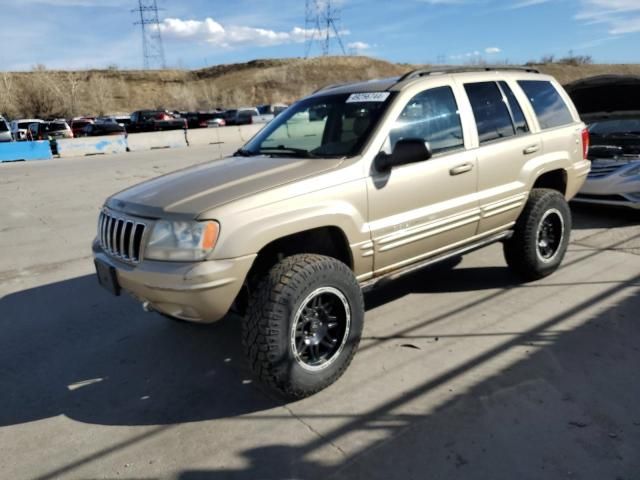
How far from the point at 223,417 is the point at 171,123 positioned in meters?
31.5

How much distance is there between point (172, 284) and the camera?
2953mm

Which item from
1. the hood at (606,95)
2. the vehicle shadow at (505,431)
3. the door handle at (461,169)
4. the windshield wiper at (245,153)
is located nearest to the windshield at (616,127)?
the hood at (606,95)

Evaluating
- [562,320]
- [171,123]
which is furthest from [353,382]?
[171,123]

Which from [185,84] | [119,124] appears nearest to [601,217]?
[119,124]

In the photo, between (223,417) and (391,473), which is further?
(223,417)

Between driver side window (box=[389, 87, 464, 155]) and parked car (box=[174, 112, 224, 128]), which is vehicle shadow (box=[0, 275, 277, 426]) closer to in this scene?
driver side window (box=[389, 87, 464, 155])

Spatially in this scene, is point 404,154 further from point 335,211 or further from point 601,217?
point 601,217

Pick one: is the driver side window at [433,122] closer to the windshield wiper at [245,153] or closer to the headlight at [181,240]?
the windshield wiper at [245,153]

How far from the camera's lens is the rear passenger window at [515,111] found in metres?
4.64

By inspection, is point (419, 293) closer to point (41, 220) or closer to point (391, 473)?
point (391, 473)

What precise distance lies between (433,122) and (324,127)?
0.85 meters

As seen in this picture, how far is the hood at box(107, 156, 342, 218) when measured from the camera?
311 cm

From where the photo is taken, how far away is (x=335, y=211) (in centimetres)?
334

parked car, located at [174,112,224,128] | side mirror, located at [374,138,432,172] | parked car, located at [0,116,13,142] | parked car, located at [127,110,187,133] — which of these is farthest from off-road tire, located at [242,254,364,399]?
parked car, located at [174,112,224,128]
